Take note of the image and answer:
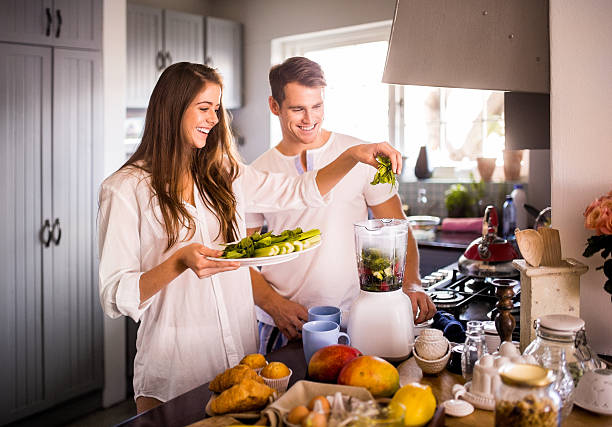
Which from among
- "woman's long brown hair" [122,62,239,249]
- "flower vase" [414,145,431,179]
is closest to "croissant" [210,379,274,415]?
"woman's long brown hair" [122,62,239,249]

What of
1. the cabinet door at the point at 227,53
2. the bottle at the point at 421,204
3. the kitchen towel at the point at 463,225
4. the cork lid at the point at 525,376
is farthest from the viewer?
the cabinet door at the point at 227,53

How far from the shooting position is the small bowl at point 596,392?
1.16 metres

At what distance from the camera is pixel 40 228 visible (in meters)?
3.25

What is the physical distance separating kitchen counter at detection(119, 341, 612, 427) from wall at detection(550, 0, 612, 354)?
414 millimetres

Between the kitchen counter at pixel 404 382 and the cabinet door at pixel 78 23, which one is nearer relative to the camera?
the kitchen counter at pixel 404 382

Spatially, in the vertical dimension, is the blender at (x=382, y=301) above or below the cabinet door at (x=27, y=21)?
below

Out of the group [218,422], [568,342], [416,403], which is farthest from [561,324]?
[218,422]

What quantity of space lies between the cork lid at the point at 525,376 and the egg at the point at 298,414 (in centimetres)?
32

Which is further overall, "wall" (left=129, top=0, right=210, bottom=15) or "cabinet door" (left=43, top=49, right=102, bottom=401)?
"wall" (left=129, top=0, right=210, bottom=15)

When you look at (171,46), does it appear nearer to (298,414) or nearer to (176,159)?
(176,159)

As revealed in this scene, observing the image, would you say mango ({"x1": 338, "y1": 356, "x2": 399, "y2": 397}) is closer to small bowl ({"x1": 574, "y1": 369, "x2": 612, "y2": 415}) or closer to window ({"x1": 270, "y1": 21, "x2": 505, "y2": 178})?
small bowl ({"x1": 574, "y1": 369, "x2": 612, "y2": 415})

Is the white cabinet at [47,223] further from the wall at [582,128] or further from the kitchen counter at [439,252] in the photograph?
the wall at [582,128]

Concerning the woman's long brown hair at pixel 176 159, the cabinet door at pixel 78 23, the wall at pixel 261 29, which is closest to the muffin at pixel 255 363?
the woman's long brown hair at pixel 176 159

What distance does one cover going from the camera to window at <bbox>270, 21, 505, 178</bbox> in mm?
4465
